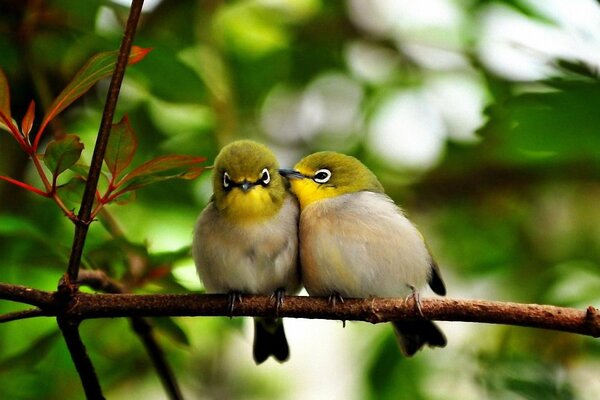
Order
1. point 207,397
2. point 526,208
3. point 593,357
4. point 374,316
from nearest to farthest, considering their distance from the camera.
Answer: point 374,316 < point 593,357 < point 207,397 < point 526,208

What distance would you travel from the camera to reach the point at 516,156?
436cm

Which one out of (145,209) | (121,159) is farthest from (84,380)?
(145,209)

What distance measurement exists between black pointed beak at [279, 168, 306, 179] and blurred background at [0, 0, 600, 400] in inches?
19.0

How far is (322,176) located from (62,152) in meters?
1.91

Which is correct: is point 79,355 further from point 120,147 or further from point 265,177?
point 265,177

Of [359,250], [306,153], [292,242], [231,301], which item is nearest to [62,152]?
[231,301]

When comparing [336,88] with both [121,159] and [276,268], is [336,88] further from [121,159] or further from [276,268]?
[121,159]

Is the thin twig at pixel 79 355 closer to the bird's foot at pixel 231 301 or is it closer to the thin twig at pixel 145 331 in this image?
the bird's foot at pixel 231 301

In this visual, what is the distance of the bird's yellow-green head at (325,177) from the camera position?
3.72 m

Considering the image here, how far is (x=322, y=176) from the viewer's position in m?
3.79

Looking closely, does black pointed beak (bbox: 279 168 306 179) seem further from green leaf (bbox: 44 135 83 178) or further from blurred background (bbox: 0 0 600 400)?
green leaf (bbox: 44 135 83 178)

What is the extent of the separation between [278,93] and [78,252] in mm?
3485

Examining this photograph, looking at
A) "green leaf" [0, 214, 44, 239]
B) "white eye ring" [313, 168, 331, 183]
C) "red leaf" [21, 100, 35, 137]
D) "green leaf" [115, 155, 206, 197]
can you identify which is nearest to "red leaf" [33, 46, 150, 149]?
"red leaf" [21, 100, 35, 137]

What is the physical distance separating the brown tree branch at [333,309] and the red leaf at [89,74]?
43 centimetres
